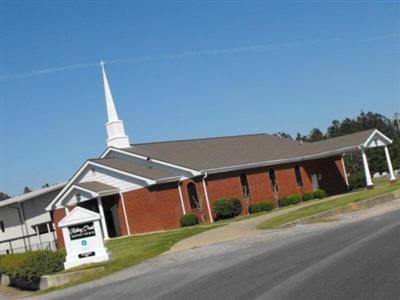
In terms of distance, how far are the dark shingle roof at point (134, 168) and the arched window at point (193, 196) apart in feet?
3.87

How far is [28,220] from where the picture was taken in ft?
164

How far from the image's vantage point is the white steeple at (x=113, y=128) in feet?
138

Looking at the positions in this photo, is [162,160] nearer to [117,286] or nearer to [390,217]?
[390,217]

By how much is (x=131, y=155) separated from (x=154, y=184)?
5.14 meters

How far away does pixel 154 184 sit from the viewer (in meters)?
35.0

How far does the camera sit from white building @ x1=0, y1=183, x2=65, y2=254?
47750 millimetres

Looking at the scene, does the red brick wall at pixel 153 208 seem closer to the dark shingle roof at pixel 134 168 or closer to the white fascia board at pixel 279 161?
the dark shingle roof at pixel 134 168

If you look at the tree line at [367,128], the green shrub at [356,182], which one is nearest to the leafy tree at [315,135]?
the tree line at [367,128]

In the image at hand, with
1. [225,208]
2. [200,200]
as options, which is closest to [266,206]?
[225,208]

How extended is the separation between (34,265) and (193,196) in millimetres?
18220

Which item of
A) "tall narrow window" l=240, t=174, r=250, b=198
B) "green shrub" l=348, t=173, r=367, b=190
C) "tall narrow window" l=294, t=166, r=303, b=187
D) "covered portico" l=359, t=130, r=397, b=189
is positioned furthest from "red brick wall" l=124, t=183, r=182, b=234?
"green shrub" l=348, t=173, r=367, b=190

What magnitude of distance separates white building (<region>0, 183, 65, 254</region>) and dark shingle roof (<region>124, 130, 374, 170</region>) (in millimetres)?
10792

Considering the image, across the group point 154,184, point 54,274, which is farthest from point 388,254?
point 154,184

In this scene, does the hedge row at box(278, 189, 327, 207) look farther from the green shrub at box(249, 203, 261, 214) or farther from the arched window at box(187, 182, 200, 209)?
the arched window at box(187, 182, 200, 209)
